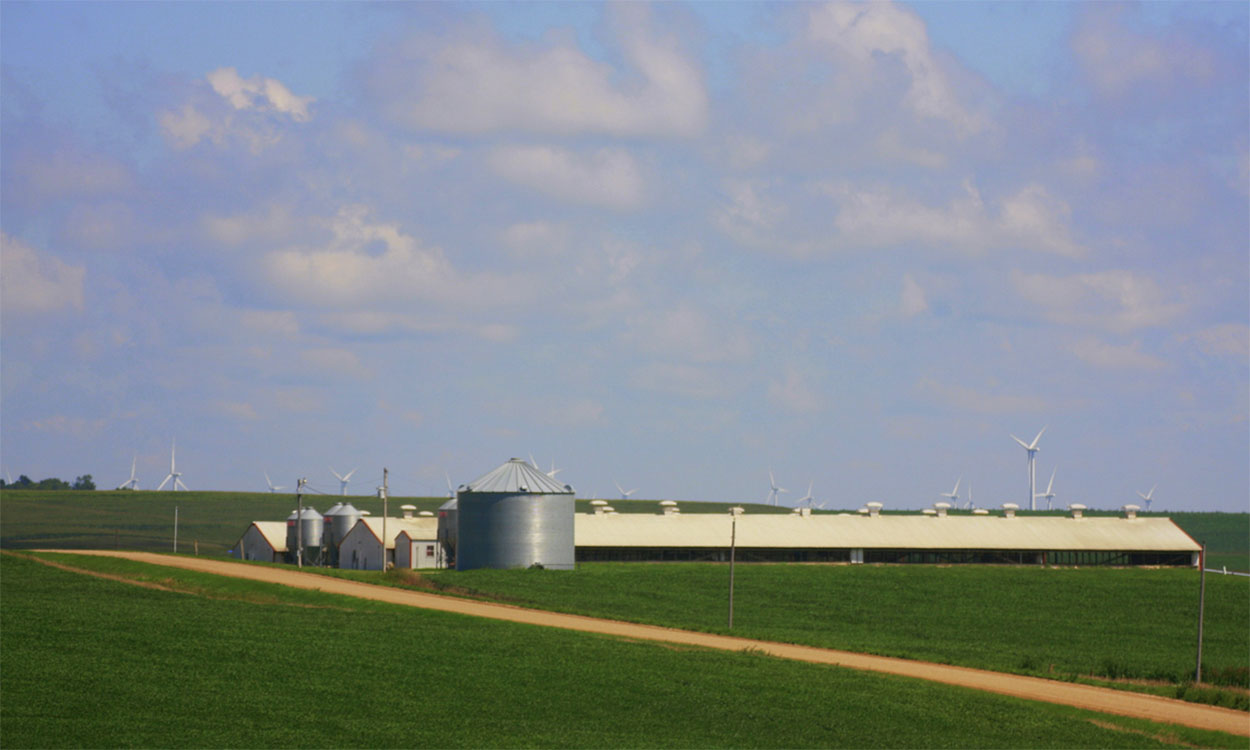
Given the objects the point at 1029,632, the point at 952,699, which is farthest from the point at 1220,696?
the point at 1029,632

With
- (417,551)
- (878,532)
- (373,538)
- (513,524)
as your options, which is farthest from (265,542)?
(878,532)

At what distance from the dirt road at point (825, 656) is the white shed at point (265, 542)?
3480 centimetres

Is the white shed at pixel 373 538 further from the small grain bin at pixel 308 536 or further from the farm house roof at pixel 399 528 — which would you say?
the small grain bin at pixel 308 536

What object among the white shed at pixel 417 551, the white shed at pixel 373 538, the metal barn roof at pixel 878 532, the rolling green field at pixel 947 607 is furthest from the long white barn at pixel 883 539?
the white shed at pixel 373 538

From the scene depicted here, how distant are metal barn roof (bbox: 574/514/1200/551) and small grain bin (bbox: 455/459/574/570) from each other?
5.70m

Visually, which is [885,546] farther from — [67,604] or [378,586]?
[67,604]

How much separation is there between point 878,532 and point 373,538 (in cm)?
4346

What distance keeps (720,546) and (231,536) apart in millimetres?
109490

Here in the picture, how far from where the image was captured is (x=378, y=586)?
76.1 m

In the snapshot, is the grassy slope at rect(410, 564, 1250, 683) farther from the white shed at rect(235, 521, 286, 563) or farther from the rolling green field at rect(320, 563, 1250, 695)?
the white shed at rect(235, 521, 286, 563)

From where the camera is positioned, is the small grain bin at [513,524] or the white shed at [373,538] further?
the white shed at [373,538]

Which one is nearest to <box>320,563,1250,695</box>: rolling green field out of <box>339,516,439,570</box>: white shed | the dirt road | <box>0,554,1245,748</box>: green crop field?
the dirt road

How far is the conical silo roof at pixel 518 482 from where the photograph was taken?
9512 centimetres

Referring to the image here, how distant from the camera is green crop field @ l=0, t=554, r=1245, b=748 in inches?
1282
